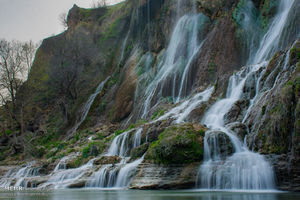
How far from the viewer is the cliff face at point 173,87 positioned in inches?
357

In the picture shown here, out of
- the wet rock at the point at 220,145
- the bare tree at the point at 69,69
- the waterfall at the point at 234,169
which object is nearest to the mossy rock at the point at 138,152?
the waterfall at the point at 234,169

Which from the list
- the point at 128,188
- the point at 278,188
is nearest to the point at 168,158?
the point at 128,188

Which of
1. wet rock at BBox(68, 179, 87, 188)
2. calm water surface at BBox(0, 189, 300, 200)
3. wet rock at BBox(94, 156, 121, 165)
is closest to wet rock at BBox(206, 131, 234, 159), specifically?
calm water surface at BBox(0, 189, 300, 200)

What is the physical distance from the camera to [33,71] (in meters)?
42.2

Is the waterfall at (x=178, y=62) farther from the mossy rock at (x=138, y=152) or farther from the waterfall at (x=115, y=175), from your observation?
the mossy rock at (x=138, y=152)

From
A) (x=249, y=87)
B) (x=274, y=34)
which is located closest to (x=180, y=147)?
(x=249, y=87)

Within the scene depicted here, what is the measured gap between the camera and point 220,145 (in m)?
9.38

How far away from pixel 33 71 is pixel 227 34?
1199 inches

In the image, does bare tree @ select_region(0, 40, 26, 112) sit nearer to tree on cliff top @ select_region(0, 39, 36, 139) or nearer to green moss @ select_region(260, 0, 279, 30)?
tree on cliff top @ select_region(0, 39, 36, 139)

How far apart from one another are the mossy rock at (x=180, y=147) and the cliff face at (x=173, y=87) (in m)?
0.03

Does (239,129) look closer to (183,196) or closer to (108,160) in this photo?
(183,196)

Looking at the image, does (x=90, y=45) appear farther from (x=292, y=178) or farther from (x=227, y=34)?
(x=292, y=178)

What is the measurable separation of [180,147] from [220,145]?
120 cm

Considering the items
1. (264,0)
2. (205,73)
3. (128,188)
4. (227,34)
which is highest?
(264,0)
